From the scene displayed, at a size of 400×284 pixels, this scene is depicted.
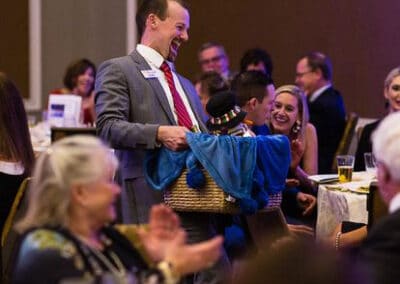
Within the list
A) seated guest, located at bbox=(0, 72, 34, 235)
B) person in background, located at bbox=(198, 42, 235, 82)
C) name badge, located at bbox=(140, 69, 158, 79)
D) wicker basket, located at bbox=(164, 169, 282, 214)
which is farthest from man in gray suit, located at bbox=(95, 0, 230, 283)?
person in background, located at bbox=(198, 42, 235, 82)

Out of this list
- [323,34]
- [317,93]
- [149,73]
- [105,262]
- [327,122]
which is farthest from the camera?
[323,34]

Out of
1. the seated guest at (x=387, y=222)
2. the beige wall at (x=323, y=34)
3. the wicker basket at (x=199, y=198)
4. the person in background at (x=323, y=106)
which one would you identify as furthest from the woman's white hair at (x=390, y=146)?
the beige wall at (x=323, y=34)

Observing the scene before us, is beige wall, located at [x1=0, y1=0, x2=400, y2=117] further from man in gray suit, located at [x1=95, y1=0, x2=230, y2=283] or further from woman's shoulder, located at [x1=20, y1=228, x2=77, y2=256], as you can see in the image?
woman's shoulder, located at [x1=20, y1=228, x2=77, y2=256]

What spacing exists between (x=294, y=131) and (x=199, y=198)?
5.37 feet

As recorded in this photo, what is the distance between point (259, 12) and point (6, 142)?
5531mm

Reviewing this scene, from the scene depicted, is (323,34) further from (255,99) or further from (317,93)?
(255,99)

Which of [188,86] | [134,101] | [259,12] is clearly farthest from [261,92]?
[259,12]

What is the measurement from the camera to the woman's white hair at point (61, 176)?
2.63 m

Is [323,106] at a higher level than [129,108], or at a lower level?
lower

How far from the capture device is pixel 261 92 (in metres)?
5.25

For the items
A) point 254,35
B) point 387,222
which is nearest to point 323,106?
point 254,35

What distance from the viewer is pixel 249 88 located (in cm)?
524

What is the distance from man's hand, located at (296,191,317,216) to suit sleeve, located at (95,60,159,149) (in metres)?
1.54

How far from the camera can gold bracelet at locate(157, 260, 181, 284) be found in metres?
2.61
